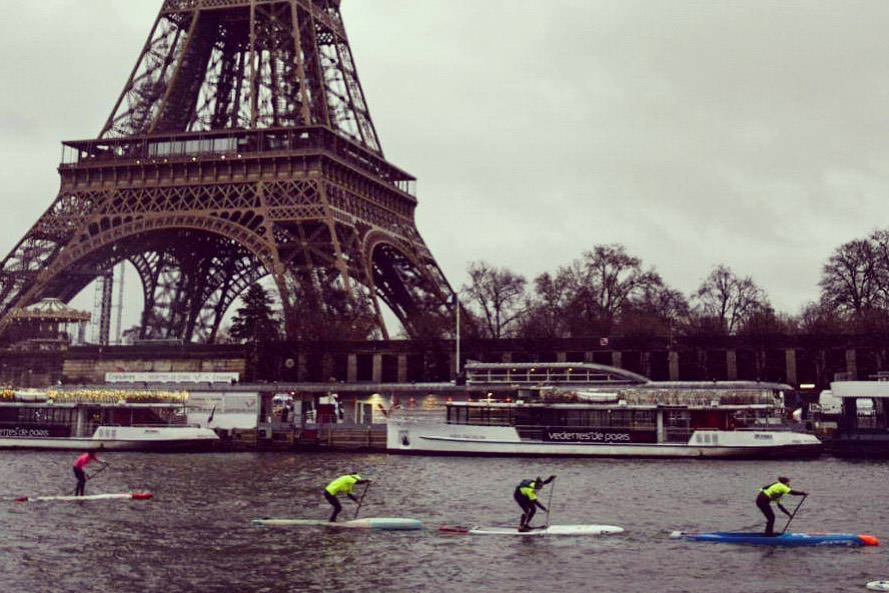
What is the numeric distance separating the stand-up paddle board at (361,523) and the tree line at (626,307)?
56.2 metres

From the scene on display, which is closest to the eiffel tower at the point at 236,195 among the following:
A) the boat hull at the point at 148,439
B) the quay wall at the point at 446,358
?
the quay wall at the point at 446,358

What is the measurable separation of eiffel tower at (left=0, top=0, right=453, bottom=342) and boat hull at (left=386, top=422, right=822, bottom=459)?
19921 mm

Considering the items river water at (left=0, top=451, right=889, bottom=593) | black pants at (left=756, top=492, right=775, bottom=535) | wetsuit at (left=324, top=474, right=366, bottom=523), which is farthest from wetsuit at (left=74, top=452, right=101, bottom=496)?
black pants at (left=756, top=492, right=775, bottom=535)

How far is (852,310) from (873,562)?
267ft

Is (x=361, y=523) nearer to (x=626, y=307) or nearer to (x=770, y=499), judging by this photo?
(x=770, y=499)

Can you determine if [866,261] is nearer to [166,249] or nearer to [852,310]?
[852,310]

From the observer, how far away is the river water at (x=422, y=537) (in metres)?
22.6

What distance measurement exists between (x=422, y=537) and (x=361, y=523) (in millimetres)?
2277

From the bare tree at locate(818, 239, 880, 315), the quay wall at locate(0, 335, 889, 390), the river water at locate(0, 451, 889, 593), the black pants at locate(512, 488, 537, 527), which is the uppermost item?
the bare tree at locate(818, 239, 880, 315)

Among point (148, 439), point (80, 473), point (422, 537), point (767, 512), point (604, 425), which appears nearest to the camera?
point (767, 512)

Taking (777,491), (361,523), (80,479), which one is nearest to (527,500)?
(361,523)

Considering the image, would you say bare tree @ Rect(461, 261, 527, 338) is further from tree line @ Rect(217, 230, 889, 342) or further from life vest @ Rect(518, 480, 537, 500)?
life vest @ Rect(518, 480, 537, 500)

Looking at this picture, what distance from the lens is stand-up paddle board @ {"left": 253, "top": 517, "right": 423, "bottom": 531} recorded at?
29.6 meters

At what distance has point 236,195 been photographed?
3378 inches
